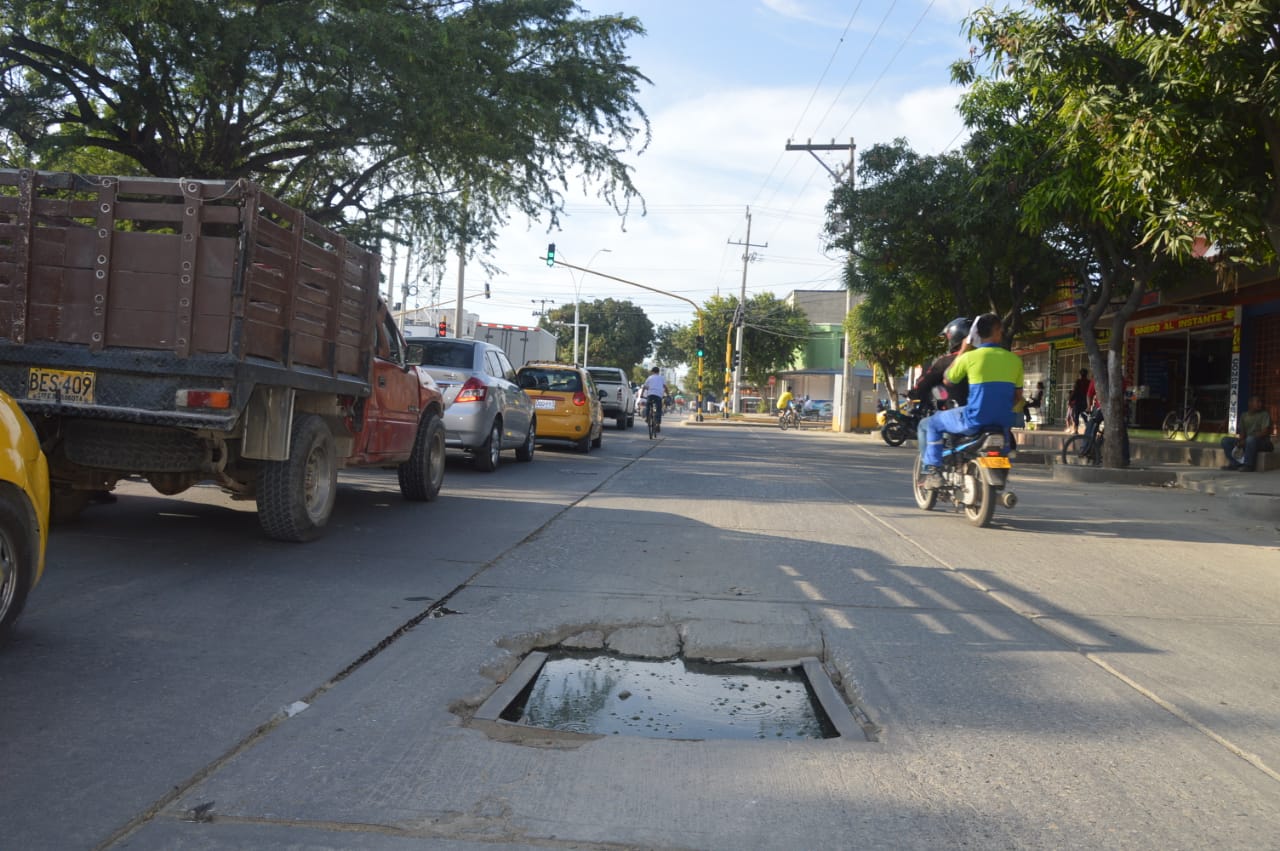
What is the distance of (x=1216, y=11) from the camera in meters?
9.02

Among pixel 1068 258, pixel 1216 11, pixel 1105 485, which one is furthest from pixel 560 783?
pixel 1068 258

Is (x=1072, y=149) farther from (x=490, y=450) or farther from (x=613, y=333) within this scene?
(x=613, y=333)

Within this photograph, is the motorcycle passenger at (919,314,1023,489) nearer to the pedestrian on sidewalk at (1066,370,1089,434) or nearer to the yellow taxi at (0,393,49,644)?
the yellow taxi at (0,393,49,644)

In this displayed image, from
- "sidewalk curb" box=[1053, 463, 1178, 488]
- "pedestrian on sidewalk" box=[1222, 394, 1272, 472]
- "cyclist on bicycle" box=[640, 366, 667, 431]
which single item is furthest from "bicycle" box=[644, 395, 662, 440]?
"pedestrian on sidewalk" box=[1222, 394, 1272, 472]

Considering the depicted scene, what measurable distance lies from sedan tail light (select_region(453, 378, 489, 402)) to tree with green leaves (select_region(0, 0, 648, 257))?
4294 mm

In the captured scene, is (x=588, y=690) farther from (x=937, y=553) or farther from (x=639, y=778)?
(x=937, y=553)

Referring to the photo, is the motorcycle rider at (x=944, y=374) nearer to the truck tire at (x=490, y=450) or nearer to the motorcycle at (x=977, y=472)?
the motorcycle at (x=977, y=472)

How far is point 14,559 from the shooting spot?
442 centimetres

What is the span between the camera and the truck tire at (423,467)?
34.0 feet

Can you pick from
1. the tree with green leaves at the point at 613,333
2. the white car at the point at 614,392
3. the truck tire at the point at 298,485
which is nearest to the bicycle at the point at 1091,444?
the white car at the point at 614,392

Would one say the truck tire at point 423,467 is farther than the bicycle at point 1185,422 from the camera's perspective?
No

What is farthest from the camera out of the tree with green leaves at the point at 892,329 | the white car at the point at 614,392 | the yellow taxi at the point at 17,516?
the white car at the point at 614,392

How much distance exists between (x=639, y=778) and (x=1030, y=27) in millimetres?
10756

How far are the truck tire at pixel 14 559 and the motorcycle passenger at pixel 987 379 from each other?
26.9 feet
